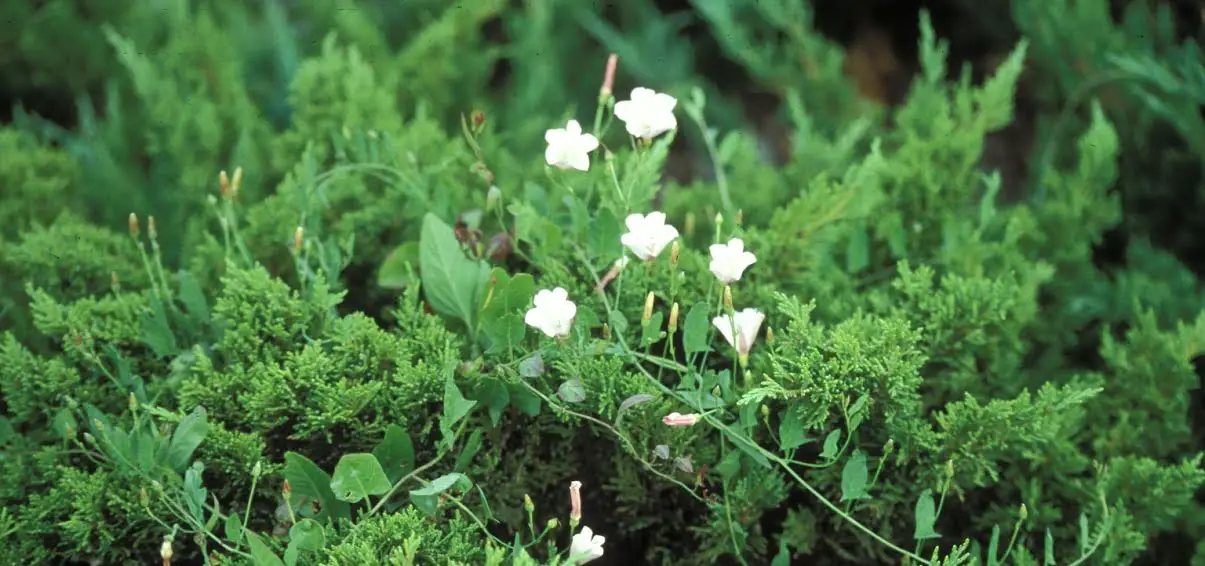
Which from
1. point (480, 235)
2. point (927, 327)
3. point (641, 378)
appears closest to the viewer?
point (641, 378)

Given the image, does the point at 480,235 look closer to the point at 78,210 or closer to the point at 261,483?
the point at 261,483

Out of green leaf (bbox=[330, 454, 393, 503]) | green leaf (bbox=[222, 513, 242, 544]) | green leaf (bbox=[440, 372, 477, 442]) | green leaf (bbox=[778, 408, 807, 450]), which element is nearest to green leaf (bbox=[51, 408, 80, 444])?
green leaf (bbox=[222, 513, 242, 544])

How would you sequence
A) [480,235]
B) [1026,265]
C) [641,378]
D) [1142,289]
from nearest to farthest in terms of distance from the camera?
[641,378]
[480,235]
[1026,265]
[1142,289]

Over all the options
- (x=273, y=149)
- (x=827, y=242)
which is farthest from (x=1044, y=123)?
(x=273, y=149)

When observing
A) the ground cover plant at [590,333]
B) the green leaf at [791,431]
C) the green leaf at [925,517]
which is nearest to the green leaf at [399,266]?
the ground cover plant at [590,333]

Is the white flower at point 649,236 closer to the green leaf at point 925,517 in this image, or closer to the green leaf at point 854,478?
the green leaf at point 854,478

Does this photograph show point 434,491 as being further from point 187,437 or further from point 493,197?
point 493,197

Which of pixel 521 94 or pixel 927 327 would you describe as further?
pixel 521 94
